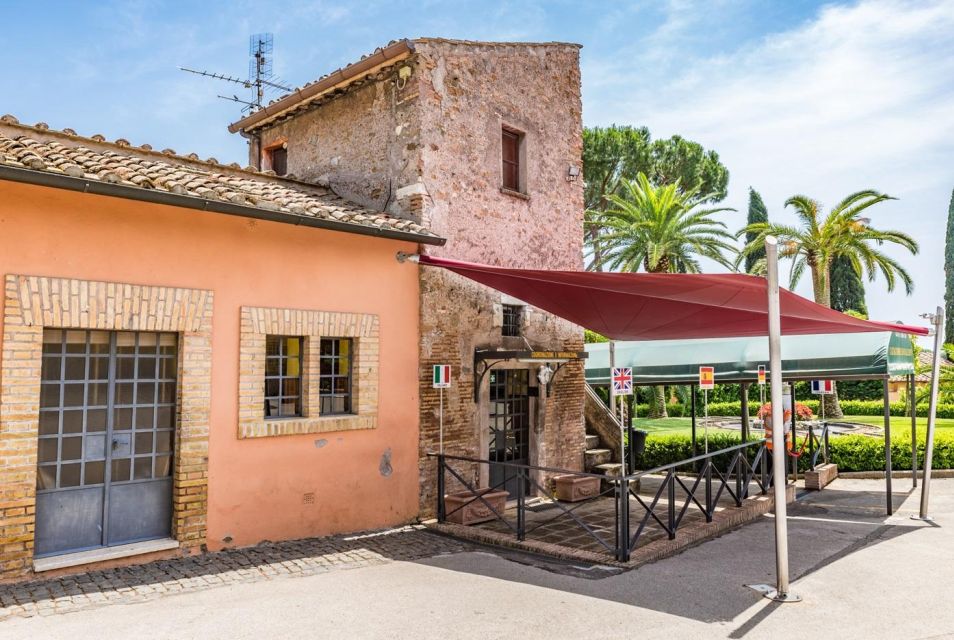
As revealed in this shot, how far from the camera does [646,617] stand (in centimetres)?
556

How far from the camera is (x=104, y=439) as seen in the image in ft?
22.4

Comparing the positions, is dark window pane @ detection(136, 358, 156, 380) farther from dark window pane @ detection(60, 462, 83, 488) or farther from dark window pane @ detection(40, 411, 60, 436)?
dark window pane @ detection(60, 462, 83, 488)

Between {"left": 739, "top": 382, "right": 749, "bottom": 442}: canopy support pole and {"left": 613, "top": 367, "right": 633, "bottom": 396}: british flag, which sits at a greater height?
{"left": 613, "top": 367, "right": 633, "bottom": 396}: british flag

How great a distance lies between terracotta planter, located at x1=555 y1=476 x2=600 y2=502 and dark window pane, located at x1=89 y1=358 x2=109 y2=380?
647cm

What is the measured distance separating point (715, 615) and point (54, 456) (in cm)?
604

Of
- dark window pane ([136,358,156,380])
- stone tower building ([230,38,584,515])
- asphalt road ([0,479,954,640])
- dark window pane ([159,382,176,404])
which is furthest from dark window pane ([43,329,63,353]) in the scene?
stone tower building ([230,38,584,515])

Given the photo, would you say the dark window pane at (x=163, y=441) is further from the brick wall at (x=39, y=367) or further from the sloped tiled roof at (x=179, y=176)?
the sloped tiled roof at (x=179, y=176)

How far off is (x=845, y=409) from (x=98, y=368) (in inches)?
1180

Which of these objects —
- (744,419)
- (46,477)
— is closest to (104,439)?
(46,477)

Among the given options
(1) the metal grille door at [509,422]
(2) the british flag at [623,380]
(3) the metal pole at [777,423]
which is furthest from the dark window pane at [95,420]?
(2) the british flag at [623,380]

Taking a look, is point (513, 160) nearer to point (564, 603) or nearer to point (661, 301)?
point (661, 301)

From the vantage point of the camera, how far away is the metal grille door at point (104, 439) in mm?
6520

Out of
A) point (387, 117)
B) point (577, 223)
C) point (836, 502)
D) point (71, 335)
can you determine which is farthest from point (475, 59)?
point (836, 502)

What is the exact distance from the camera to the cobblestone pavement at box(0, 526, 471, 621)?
5.73 metres
